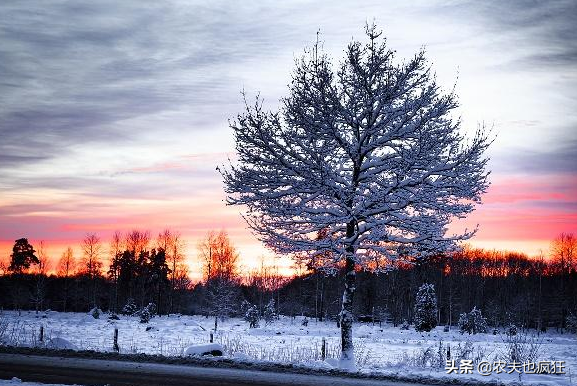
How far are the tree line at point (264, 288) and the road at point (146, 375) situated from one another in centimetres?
3994

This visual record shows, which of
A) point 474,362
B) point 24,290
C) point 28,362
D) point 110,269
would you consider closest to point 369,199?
point 474,362

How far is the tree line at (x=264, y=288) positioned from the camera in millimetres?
69000

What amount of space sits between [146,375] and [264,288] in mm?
84186

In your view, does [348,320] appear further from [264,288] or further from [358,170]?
[264,288]

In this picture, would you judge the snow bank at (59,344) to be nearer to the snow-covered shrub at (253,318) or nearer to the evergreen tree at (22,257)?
the snow-covered shrub at (253,318)

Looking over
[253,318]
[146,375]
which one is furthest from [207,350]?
[253,318]

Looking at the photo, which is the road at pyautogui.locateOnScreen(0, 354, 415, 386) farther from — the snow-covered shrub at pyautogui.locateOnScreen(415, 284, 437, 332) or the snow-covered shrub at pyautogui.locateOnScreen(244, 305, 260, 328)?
the snow-covered shrub at pyautogui.locateOnScreen(415, 284, 437, 332)

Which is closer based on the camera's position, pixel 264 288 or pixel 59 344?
pixel 59 344

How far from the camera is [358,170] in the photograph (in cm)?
1664

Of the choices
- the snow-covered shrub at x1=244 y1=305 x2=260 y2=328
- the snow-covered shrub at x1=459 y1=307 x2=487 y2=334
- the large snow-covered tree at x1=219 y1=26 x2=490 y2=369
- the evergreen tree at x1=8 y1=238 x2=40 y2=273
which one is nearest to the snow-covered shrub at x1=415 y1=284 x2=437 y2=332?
the snow-covered shrub at x1=459 y1=307 x2=487 y2=334

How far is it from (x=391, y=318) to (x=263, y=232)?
2320 inches

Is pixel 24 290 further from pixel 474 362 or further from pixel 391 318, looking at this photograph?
pixel 474 362

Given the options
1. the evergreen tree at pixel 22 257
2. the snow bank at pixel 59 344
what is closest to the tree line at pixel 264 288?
the evergreen tree at pixel 22 257

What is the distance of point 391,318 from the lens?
70.7 metres
